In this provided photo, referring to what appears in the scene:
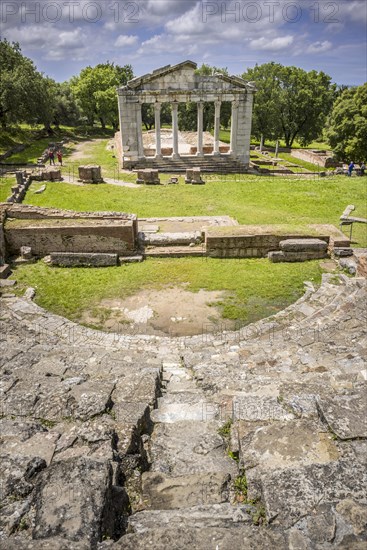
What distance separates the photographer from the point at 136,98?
3325 cm

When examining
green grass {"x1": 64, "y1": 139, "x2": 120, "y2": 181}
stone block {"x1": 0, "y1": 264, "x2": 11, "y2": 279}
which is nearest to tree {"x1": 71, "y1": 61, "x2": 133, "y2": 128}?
green grass {"x1": 64, "y1": 139, "x2": 120, "y2": 181}

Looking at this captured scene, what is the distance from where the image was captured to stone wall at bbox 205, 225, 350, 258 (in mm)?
15727

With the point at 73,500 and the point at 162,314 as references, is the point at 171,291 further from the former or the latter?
the point at 73,500

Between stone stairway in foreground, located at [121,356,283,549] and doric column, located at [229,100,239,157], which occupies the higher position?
doric column, located at [229,100,239,157]

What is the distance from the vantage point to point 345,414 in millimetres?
5121

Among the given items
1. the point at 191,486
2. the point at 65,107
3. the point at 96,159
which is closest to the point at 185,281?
the point at 191,486

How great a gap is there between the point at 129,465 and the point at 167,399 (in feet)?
7.71

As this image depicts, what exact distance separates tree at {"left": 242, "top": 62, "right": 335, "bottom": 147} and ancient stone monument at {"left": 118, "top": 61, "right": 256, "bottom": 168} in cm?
1340

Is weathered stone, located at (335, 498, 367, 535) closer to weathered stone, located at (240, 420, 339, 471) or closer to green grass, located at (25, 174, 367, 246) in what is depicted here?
weathered stone, located at (240, 420, 339, 471)

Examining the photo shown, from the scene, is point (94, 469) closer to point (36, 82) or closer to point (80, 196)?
point (80, 196)

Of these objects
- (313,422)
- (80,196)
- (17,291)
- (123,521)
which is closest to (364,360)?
(313,422)

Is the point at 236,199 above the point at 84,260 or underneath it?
above

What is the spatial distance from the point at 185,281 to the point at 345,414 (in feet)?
30.0

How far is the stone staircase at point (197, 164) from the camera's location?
111 feet
